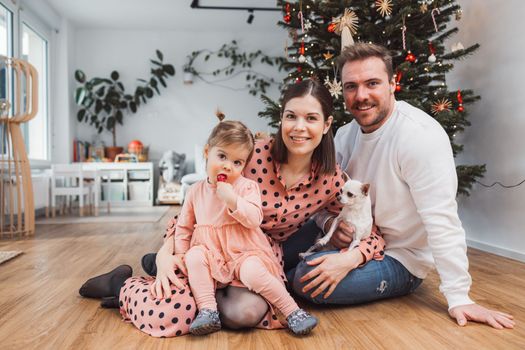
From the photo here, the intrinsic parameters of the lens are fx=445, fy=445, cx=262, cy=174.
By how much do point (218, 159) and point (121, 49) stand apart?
6.05 metres

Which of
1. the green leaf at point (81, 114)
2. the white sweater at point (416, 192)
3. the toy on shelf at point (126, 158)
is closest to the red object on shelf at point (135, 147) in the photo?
the toy on shelf at point (126, 158)

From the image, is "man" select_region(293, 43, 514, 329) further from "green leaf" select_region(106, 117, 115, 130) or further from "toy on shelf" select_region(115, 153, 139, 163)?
"green leaf" select_region(106, 117, 115, 130)

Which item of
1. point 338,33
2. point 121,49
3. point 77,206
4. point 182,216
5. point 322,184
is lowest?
point 77,206

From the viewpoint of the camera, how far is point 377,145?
1620 mm

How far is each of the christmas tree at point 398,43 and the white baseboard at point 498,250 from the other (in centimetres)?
45

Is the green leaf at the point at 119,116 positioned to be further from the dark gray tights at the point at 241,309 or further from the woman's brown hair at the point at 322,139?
the dark gray tights at the point at 241,309

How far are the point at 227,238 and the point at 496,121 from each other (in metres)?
2.07

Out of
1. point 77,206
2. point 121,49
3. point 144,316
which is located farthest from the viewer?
point 121,49

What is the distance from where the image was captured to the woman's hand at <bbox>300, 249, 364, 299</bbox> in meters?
1.46

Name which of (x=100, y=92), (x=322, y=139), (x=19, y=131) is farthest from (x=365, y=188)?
(x=100, y=92)

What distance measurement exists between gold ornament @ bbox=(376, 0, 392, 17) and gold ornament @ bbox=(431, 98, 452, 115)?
21.6 inches

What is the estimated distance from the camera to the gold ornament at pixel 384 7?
2.28 m

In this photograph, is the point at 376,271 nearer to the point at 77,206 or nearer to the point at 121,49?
the point at 77,206

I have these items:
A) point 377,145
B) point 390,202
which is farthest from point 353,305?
point 377,145
